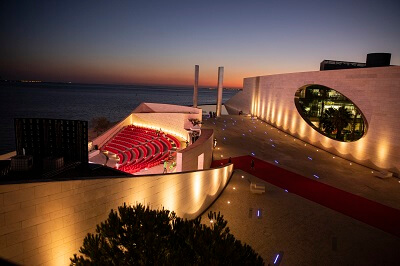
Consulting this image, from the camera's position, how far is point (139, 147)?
21.4 meters

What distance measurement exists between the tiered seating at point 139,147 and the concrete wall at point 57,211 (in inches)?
342

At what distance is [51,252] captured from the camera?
247 inches

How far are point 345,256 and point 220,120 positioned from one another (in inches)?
1078

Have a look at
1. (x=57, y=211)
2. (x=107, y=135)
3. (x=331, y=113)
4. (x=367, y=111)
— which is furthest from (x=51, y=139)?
(x=331, y=113)

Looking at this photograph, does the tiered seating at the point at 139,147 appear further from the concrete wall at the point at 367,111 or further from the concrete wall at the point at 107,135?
the concrete wall at the point at 367,111

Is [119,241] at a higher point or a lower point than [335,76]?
lower

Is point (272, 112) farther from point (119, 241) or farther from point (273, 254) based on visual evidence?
point (119, 241)

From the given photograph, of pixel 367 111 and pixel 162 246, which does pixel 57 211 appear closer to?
pixel 162 246

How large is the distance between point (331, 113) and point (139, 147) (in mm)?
17919

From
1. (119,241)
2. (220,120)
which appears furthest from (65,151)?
(220,120)

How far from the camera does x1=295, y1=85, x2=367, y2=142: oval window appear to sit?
859 inches

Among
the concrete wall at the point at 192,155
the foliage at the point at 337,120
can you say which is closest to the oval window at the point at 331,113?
the foliage at the point at 337,120

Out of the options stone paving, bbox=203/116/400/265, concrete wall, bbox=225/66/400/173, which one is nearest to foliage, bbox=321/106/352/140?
concrete wall, bbox=225/66/400/173

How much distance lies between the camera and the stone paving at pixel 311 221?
8.66 m
